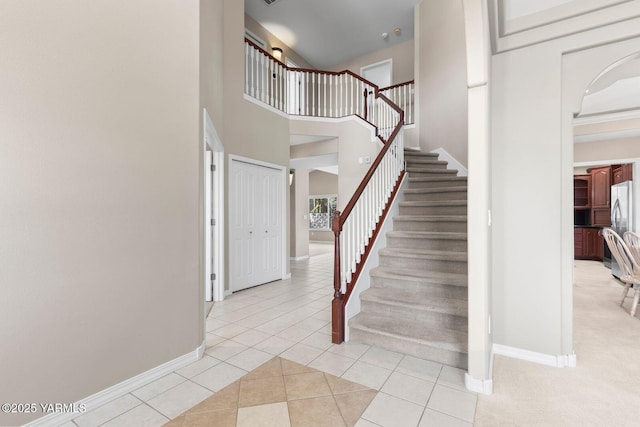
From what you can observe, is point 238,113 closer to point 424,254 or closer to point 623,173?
point 424,254

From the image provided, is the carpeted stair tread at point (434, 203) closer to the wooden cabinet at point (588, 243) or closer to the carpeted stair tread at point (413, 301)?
the carpeted stair tread at point (413, 301)

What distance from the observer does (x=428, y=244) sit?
3174 mm

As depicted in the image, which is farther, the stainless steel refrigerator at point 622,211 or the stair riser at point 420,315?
the stainless steel refrigerator at point 622,211

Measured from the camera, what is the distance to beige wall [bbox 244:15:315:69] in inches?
247

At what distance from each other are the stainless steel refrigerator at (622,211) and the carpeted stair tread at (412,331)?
5066 millimetres

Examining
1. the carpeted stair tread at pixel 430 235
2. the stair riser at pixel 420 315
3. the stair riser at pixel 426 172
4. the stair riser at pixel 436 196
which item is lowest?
the stair riser at pixel 420 315

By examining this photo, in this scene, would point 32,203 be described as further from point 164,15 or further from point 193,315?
point 164,15

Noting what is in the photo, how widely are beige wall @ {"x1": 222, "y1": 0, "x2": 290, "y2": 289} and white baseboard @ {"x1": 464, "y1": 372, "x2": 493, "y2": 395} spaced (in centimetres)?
326

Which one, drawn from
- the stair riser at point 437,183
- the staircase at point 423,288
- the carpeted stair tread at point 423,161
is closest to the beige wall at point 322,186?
the carpeted stair tread at point 423,161

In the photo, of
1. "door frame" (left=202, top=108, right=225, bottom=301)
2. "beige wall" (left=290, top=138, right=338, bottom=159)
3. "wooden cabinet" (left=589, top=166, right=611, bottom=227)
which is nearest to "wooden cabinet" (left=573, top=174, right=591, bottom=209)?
"wooden cabinet" (left=589, top=166, right=611, bottom=227)

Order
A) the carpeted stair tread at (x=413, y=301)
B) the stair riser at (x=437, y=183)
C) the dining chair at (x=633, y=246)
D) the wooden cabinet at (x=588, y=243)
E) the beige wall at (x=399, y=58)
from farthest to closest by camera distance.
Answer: the wooden cabinet at (x=588, y=243)
the beige wall at (x=399, y=58)
the stair riser at (x=437, y=183)
the dining chair at (x=633, y=246)
the carpeted stair tread at (x=413, y=301)

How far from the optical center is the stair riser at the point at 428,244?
2.97 metres

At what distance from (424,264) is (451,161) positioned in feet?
9.44

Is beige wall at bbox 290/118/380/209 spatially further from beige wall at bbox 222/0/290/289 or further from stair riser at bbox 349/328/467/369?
stair riser at bbox 349/328/467/369
